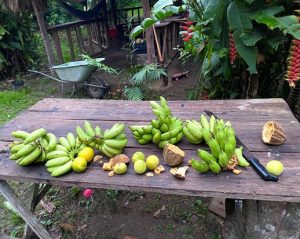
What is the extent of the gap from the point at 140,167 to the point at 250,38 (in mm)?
1348

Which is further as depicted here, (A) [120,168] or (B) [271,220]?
(B) [271,220]

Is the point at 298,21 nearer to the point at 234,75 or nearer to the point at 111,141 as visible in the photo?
Result: the point at 234,75

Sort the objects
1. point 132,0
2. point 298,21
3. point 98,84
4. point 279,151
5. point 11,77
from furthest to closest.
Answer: point 132,0
point 11,77
point 98,84
point 298,21
point 279,151

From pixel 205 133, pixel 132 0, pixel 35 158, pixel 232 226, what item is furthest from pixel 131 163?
pixel 132 0

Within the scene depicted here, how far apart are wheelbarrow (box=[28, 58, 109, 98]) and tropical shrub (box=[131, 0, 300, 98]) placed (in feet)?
7.47

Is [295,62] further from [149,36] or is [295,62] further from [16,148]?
[149,36]

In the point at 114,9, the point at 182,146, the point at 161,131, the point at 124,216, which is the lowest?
the point at 124,216

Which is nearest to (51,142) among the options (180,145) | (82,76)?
(180,145)

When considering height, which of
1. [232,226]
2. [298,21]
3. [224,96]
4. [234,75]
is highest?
[298,21]

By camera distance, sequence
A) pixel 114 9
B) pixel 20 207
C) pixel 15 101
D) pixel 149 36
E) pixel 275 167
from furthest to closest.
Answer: pixel 114 9 → pixel 15 101 → pixel 149 36 → pixel 20 207 → pixel 275 167

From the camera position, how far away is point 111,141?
6.38 ft

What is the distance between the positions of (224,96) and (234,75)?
0.30 meters

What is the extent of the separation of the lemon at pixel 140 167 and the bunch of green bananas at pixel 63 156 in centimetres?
42

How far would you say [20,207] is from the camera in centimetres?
228
